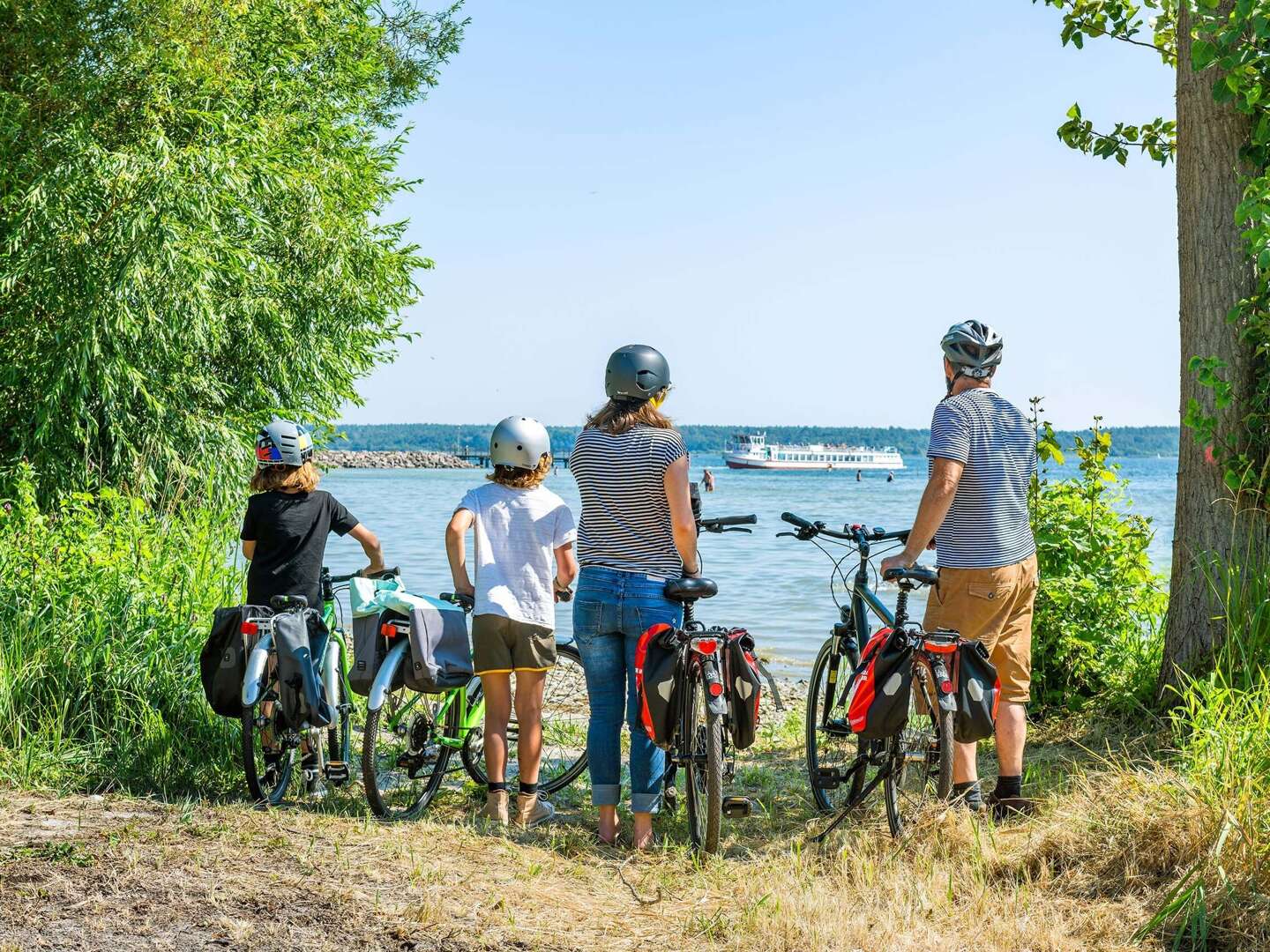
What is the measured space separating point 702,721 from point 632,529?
2.59 feet

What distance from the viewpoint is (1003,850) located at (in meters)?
4.67

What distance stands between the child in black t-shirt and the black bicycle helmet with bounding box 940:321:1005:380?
2639mm

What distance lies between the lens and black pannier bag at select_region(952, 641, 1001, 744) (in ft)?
15.5

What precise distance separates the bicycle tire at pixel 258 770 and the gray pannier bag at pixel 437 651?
0.71 m

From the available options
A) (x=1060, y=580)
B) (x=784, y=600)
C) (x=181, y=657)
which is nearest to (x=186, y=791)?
(x=181, y=657)

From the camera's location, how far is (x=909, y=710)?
15.8 ft

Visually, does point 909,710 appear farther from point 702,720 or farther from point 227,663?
point 227,663

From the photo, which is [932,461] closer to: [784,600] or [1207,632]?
[1207,632]

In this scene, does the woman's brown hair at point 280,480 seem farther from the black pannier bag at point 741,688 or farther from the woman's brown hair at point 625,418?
the black pannier bag at point 741,688

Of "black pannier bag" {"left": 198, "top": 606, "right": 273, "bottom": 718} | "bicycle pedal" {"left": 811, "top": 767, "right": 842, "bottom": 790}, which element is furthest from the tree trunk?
"black pannier bag" {"left": 198, "top": 606, "right": 273, "bottom": 718}

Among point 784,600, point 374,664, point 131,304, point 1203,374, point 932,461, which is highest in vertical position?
point 131,304

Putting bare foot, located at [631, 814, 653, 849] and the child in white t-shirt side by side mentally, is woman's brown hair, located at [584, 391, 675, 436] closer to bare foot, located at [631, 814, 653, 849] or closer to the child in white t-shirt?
the child in white t-shirt

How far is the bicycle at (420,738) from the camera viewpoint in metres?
5.30

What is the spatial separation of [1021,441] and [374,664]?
2842 mm
